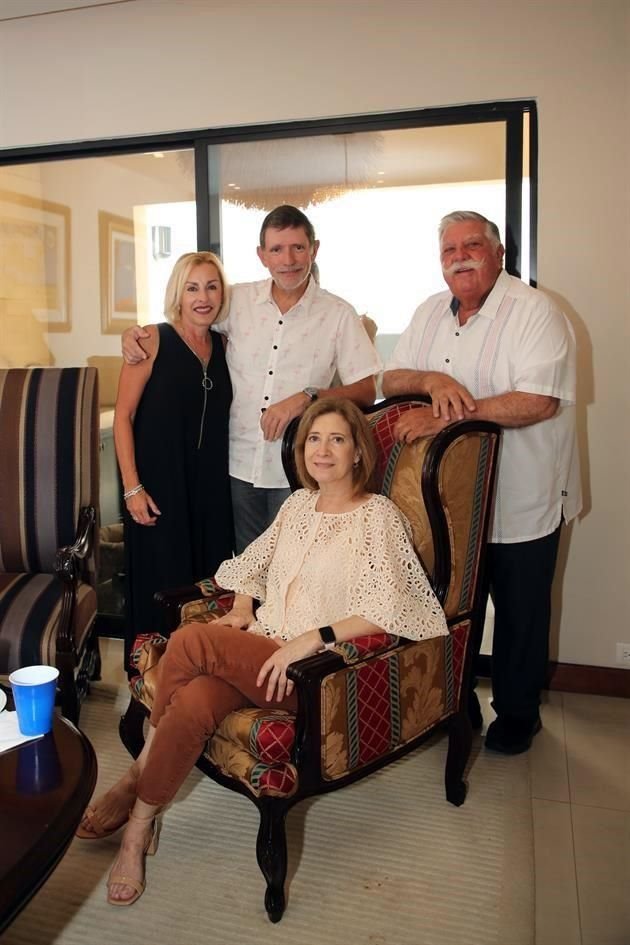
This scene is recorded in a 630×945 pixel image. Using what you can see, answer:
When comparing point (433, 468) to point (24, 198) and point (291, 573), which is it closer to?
point (291, 573)

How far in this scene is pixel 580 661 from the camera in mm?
3123

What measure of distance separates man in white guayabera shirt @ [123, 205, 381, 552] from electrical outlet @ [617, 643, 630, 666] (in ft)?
4.29

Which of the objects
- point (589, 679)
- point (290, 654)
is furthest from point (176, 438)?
point (589, 679)

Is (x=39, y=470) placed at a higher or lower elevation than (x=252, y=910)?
higher

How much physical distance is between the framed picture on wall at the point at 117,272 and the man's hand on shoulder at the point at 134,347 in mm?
874

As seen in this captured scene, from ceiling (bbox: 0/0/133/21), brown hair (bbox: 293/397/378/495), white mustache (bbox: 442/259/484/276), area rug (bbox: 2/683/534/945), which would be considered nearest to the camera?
area rug (bbox: 2/683/534/945)

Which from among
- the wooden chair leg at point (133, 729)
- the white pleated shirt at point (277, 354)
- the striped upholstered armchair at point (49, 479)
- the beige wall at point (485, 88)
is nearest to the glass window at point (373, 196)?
the beige wall at point (485, 88)

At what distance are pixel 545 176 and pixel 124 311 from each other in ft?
5.81

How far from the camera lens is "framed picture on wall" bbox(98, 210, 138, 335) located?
3531mm

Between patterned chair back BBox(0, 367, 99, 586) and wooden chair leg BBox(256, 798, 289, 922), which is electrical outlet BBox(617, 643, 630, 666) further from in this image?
patterned chair back BBox(0, 367, 99, 586)

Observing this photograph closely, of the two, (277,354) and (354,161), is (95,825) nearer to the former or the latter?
(277,354)

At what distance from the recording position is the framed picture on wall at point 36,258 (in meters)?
3.64

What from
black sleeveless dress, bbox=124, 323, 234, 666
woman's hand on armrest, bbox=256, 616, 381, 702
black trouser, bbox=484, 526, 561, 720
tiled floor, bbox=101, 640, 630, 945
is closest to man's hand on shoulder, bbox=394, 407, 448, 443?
black trouser, bbox=484, 526, 561, 720

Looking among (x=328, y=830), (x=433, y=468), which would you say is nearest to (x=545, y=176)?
(x=433, y=468)
